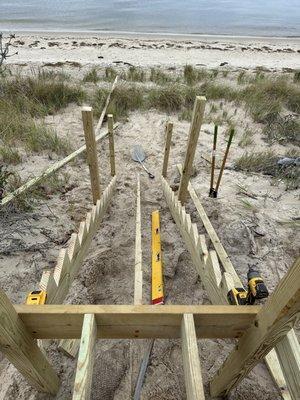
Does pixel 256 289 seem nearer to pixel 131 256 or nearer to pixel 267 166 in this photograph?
pixel 131 256

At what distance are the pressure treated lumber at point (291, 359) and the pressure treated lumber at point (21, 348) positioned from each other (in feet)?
4.04

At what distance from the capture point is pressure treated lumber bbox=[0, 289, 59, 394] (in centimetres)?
131

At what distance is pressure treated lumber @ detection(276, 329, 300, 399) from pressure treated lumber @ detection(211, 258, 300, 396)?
4 centimetres

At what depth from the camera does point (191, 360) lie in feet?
4.33

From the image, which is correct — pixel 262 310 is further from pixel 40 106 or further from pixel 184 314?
pixel 40 106

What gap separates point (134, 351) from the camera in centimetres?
235

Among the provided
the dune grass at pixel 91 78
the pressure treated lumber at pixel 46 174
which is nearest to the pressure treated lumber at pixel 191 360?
the pressure treated lumber at pixel 46 174

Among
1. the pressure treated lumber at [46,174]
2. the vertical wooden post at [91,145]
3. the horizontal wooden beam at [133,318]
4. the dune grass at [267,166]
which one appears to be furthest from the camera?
the dune grass at [267,166]

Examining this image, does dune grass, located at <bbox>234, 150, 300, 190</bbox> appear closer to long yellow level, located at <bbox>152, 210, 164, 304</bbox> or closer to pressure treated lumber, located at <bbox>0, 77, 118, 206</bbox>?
long yellow level, located at <bbox>152, 210, 164, 304</bbox>

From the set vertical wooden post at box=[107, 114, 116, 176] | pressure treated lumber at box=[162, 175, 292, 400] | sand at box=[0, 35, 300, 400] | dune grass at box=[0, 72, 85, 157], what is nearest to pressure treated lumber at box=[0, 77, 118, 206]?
sand at box=[0, 35, 300, 400]

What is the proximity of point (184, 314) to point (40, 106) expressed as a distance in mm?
6778

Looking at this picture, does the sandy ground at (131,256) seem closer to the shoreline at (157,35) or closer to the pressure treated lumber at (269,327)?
the pressure treated lumber at (269,327)

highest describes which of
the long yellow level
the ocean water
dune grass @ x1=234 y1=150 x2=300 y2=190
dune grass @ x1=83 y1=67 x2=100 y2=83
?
the ocean water

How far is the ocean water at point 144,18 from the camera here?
22.9 metres
